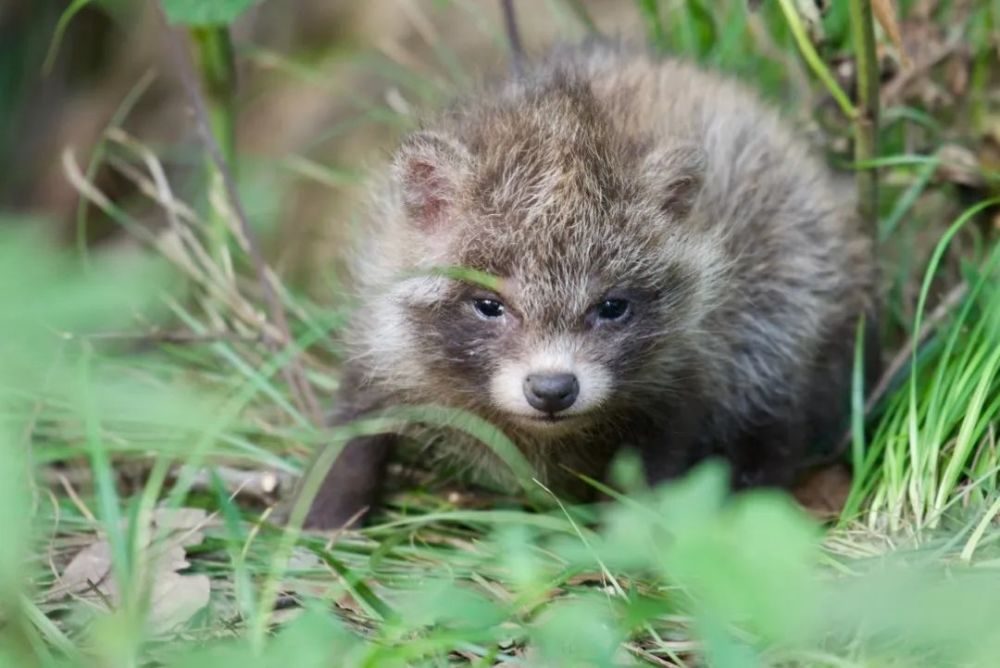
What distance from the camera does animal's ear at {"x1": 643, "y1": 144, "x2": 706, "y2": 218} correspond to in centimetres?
368

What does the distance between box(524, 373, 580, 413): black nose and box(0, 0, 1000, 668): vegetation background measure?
0.81ft

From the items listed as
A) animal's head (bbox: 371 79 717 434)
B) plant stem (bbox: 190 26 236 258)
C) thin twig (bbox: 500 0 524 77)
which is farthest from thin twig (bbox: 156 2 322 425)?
thin twig (bbox: 500 0 524 77)

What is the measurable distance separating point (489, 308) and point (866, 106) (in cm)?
156

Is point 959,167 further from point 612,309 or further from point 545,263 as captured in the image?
point 545,263

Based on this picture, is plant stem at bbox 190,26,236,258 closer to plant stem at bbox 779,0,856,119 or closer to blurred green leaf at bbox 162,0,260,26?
blurred green leaf at bbox 162,0,260,26

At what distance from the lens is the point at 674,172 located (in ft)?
12.1

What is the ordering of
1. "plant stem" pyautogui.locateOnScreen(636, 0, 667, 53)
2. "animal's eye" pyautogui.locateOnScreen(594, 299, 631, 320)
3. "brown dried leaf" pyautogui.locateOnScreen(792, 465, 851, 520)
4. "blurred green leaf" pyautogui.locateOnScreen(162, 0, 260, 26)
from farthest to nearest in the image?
"plant stem" pyautogui.locateOnScreen(636, 0, 667, 53) < "brown dried leaf" pyautogui.locateOnScreen(792, 465, 851, 520) < "blurred green leaf" pyautogui.locateOnScreen(162, 0, 260, 26) < "animal's eye" pyautogui.locateOnScreen(594, 299, 631, 320)

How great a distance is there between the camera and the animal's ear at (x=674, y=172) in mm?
3678

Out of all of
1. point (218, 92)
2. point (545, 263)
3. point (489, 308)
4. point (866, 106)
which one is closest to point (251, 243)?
point (218, 92)

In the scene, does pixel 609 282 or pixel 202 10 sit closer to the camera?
pixel 609 282

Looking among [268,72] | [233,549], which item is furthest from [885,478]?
[268,72]

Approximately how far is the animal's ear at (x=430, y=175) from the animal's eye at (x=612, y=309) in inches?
21.0

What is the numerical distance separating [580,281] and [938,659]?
1420 millimetres

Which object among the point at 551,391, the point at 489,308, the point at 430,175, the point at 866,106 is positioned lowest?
the point at 551,391
